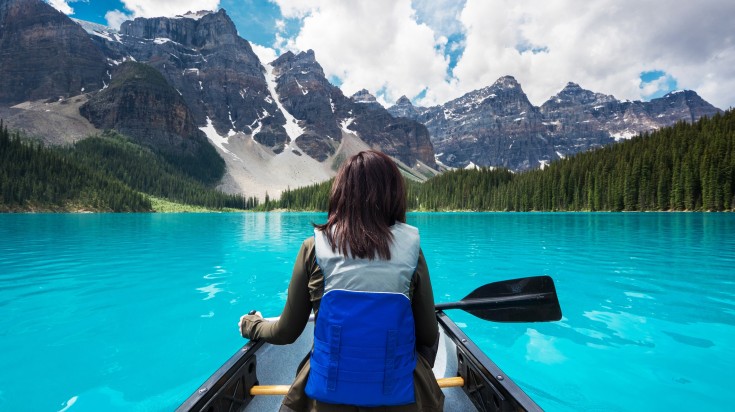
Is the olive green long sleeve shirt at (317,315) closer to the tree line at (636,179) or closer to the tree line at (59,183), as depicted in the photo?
the tree line at (636,179)

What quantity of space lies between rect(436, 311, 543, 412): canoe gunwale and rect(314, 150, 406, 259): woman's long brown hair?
1.84m

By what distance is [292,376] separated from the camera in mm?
4777

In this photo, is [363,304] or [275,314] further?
[275,314]

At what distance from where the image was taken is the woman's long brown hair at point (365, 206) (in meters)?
2.39

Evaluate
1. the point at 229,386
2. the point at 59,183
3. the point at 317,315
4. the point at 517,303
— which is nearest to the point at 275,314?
the point at 229,386

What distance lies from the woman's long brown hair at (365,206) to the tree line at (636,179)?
1703 inches

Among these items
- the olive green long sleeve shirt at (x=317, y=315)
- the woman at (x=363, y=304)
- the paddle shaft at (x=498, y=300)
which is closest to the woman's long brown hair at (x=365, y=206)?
the woman at (x=363, y=304)

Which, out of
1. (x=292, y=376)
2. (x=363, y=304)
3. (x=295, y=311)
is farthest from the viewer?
(x=292, y=376)

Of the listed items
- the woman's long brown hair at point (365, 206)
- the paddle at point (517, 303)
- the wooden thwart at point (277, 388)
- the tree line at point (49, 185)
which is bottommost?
the wooden thwart at point (277, 388)

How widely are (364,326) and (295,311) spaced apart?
24.3 inches

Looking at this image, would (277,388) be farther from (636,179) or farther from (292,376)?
(636,179)

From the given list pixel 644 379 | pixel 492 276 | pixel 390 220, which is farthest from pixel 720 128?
pixel 390 220

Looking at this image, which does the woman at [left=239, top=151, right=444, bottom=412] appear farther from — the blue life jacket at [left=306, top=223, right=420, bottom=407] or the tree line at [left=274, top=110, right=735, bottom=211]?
the tree line at [left=274, top=110, right=735, bottom=211]

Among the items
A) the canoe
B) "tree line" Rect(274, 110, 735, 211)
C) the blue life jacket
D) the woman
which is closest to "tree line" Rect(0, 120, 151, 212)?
"tree line" Rect(274, 110, 735, 211)
